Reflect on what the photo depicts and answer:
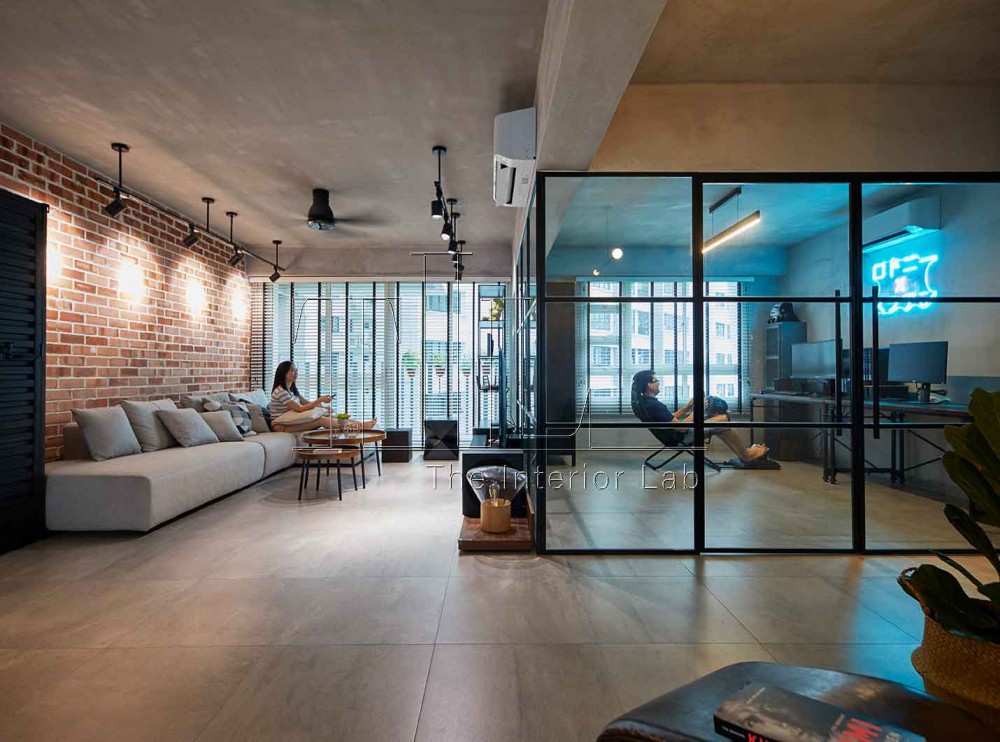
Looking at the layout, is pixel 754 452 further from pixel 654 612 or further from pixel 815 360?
pixel 654 612

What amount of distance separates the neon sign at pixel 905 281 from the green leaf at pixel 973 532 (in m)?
2.06

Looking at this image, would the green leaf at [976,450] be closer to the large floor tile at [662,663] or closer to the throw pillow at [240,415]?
the large floor tile at [662,663]

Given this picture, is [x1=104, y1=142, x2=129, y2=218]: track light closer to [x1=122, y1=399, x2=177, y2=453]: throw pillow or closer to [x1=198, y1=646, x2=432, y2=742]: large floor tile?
[x1=122, y1=399, x2=177, y2=453]: throw pillow

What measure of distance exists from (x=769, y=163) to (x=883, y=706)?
3114mm

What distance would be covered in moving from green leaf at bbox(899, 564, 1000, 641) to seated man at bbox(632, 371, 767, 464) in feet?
5.59

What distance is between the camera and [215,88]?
3.13 m

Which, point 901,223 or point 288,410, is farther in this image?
point 288,410

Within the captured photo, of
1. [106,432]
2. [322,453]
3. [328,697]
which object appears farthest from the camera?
[322,453]

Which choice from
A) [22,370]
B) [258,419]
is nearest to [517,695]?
[22,370]

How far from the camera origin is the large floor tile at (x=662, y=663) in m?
1.85

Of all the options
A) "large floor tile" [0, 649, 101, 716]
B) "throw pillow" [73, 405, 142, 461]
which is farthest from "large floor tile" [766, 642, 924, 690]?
"throw pillow" [73, 405, 142, 461]

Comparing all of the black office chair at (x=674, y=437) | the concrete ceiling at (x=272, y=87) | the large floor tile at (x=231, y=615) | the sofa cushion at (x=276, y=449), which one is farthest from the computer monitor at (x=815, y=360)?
the sofa cushion at (x=276, y=449)

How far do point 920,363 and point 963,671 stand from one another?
2379 mm

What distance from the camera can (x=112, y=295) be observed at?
453 centimetres
